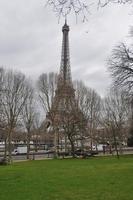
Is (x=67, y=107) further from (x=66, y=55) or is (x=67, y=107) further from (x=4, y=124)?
(x=66, y=55)

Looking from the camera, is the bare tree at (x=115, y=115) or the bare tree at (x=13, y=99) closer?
the bare tree at (x=13, y=99)

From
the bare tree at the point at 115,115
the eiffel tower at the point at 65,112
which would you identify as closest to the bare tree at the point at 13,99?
the eiffel tower at the point at 65,112

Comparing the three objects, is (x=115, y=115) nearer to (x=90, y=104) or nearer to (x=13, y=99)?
(x=90, y=104)

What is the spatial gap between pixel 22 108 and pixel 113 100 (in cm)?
2327

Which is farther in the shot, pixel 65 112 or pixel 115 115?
pixel 115 115

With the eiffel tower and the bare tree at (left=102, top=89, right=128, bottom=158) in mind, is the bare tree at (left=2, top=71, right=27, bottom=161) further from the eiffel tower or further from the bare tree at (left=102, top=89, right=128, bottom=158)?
the bare tree at (left=102, top=89, right=128, bottom=158)

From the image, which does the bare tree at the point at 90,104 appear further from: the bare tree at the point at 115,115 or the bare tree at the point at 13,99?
the bare tree at the point at 13,99

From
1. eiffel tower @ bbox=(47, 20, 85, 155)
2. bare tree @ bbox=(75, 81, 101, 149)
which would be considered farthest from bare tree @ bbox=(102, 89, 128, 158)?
eiffel tower @ bbox=(47, 20, 85, 155)

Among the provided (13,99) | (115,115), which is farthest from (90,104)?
(13,99)

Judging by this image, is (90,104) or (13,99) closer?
(13,99)

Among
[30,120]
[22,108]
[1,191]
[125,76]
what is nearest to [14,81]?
[22,108]

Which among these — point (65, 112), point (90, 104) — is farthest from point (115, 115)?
point (65, 112)

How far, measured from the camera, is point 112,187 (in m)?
16.7

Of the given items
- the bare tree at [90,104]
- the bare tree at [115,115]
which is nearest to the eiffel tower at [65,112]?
the bare tree at [90,104]
